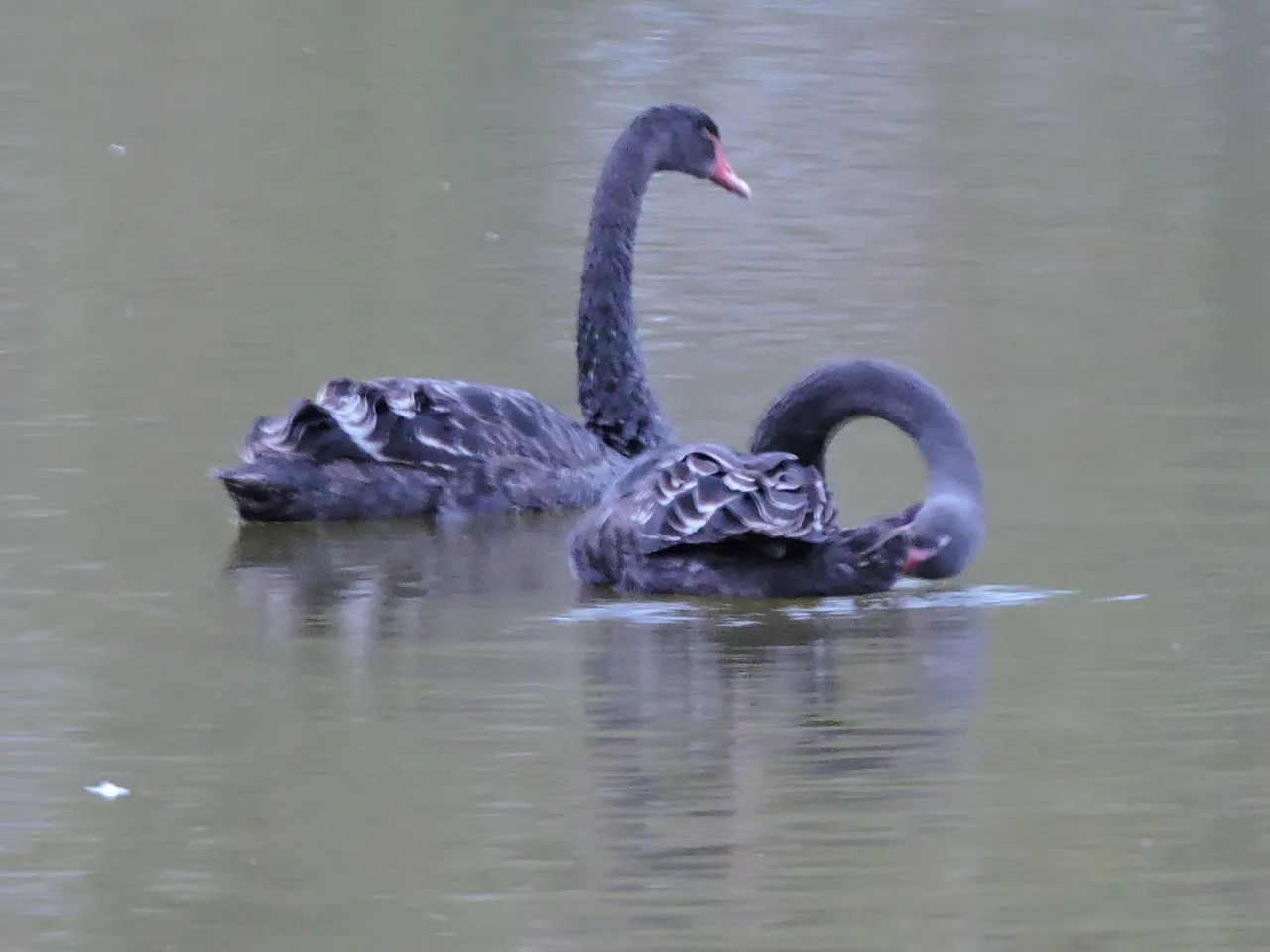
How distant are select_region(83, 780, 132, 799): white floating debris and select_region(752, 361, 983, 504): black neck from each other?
2590 mm

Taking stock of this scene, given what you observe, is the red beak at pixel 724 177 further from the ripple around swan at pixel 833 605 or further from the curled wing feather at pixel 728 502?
the ripple around swan at pixel 833 605

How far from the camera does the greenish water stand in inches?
175

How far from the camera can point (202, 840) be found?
4629 millimetres

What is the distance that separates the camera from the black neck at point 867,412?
22.8 feet

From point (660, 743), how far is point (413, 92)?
12467 mm

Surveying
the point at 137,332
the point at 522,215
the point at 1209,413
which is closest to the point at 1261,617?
the point at 1209,413

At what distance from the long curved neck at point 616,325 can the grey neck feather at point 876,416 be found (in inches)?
55.8

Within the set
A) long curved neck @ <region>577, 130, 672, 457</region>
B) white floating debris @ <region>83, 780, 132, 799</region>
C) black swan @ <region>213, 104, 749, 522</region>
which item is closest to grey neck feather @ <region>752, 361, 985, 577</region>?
black swan @ <region>213, 104, 749, 522</region>

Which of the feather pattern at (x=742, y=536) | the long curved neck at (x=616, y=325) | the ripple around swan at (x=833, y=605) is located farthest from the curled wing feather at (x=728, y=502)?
the long curved neck at (x=616, y=325)

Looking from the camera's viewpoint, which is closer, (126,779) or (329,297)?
(126,779)

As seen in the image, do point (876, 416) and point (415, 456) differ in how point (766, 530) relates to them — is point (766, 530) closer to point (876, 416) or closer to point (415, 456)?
point (876, 416)

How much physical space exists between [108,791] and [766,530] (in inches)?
77.9

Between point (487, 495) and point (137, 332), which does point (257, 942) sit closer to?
point (487, 495)

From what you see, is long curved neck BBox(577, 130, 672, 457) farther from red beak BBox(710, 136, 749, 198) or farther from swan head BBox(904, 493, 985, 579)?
swan head BBox(904, 493, 985, 579)
